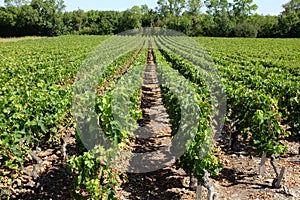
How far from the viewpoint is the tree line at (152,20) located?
78.6 meters

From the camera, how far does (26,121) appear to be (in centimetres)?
584

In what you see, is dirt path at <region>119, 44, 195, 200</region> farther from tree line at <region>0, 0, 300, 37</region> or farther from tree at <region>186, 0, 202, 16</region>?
tree at <region>186, 0, 202, 16</region>

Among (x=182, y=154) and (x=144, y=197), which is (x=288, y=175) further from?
(x=144, y=197)

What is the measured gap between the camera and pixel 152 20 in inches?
4094

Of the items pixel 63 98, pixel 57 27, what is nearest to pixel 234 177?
pixel 63 98

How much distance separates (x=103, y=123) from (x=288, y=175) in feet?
13.4

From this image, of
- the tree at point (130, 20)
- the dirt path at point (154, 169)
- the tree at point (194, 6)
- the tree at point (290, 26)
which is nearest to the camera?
the dirt path at point (154, 169)

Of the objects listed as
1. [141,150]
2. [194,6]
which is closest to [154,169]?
[141,150]

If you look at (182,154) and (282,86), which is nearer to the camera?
(182,154)

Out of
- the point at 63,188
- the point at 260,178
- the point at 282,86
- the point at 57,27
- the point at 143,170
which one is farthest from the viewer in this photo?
the point at 57,27

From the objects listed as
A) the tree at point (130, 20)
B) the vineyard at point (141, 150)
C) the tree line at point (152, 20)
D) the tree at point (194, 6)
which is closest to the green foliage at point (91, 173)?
the vineyard at point (141, 150)

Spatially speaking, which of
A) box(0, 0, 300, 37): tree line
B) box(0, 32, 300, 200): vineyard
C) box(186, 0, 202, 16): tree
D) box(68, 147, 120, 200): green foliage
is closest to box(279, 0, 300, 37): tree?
box(0, 0, 300, 37): tree line

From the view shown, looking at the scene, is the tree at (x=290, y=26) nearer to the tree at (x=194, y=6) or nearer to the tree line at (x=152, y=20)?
the tree line at (x=152, y=20)

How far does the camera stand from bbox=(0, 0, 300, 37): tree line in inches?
3095
